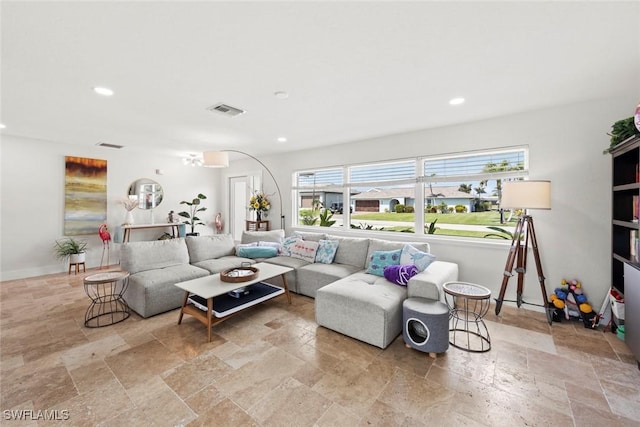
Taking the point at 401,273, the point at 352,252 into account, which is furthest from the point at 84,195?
the point at 401,273

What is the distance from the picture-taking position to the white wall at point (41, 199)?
4.39 m

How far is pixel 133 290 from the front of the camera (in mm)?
3080

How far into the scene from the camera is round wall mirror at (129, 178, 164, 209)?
573cm

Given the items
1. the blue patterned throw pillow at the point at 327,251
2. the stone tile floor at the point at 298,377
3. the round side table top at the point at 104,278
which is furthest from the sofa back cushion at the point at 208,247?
the blue patterned throw pillow at the point at 327,251

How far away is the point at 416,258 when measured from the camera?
300 cm

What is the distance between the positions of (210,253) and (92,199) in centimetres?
304

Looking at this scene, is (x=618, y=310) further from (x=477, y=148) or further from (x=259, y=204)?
(x=259, y=204)

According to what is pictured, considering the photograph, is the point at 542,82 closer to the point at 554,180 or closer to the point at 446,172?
the point at 554,180

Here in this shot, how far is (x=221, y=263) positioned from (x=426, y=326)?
9.41 ft

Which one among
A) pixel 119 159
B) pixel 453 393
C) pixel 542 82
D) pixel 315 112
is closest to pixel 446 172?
pixel 542 82

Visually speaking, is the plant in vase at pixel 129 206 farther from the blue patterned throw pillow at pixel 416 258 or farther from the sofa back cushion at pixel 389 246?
the blue patterned throw pillow at pixel 416 258

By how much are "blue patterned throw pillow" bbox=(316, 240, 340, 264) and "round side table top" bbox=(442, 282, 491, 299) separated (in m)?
1.71

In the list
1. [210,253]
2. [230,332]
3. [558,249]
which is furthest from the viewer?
[210,253]

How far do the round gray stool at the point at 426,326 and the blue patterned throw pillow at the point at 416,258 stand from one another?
22.7 inches
